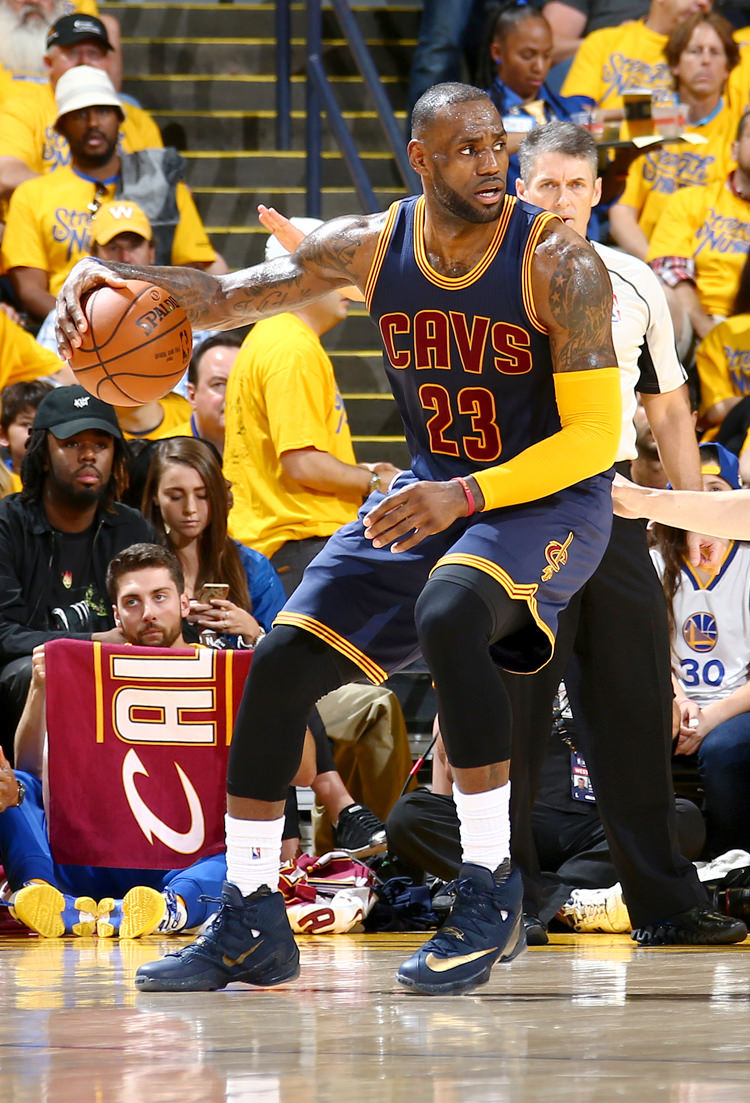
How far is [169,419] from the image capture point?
713 centimetres

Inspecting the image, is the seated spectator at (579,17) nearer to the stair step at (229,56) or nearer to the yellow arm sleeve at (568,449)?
the stair step at (229,56)

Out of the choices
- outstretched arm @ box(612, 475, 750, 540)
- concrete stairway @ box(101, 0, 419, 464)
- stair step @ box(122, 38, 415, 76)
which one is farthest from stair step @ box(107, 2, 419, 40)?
outstretched arm @ box(612, 475, 750, 540)

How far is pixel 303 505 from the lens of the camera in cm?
622

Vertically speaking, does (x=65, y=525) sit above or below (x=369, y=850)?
above

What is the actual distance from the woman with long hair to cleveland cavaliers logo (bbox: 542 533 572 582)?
2.61 meters

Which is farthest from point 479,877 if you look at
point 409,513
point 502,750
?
point 409,513

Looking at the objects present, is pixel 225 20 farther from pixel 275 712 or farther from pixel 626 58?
pixel 275 712

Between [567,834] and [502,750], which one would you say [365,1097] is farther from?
[567,834]

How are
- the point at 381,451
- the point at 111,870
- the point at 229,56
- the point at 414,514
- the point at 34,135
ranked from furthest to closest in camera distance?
the point at 229,56
the point at 34,135
the point at 381,451
the point at 111,870
the point at 414,514

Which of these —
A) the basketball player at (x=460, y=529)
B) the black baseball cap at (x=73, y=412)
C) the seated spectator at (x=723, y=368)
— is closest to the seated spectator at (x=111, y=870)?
the black baseball cap at (x=73, y=412)

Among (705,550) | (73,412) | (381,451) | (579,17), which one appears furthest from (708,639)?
(579,17)

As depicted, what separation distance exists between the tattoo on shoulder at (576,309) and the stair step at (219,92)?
6.87 m

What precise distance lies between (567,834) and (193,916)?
131 cm

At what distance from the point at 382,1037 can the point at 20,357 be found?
5.18m
